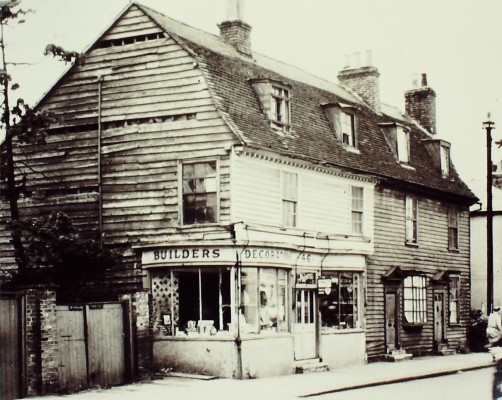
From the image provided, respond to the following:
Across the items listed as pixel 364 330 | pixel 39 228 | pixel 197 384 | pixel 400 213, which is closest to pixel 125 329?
pixel 197 384

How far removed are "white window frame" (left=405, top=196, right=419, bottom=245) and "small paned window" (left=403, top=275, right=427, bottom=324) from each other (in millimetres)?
1279

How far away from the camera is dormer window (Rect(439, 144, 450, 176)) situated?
33.1 metres

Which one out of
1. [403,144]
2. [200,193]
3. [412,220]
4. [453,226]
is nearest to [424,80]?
[403,144]

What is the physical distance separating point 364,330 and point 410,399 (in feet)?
30.7

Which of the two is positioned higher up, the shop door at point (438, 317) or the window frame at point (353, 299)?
the window frame at point (353, 299)

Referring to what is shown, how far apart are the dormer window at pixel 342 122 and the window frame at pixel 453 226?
24.2 feet

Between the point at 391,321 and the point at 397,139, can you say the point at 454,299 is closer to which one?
the point at 391,321

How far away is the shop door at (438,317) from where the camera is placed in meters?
31.3

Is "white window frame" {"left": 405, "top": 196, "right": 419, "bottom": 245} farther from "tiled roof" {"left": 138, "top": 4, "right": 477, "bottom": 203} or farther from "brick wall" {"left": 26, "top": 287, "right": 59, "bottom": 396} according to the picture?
"brick wall" {"left": 26, "top": 287, "right": 59, "bottom": 396}

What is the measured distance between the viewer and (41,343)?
16.4 metres

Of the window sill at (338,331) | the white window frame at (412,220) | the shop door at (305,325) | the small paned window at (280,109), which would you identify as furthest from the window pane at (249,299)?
the white window frame at (412,220)

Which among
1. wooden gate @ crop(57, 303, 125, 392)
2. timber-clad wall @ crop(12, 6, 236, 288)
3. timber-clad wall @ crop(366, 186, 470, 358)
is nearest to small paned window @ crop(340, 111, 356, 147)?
timber-clad wall @ crop(366, 186, 470, 358)

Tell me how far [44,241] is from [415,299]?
14.2 m

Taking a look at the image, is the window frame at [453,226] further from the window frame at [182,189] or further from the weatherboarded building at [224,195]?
the window frame at [182,189]
